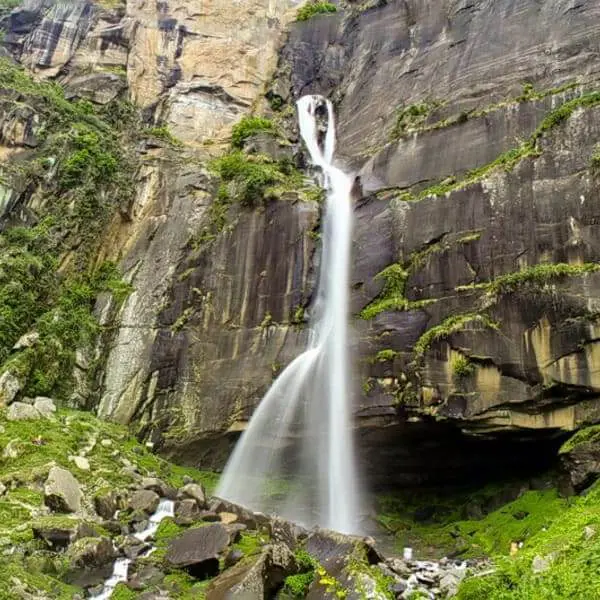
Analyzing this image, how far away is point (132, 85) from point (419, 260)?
2190 centimetres

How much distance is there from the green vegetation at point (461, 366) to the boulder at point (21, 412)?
35.5ft

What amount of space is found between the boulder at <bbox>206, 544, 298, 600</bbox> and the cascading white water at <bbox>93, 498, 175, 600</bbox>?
5.64 ft

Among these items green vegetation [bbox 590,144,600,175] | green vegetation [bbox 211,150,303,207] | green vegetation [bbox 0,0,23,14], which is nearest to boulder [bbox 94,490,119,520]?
green vegetation [bbox 211,150,303,207]

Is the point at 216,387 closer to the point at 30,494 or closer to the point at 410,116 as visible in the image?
the point at 30,494

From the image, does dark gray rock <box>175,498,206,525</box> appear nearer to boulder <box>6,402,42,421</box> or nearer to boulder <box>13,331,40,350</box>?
boulder <box>6,402,42,421</box>

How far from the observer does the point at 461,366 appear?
1437 cm

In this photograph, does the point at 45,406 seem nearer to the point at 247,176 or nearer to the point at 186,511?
the point at 186,511

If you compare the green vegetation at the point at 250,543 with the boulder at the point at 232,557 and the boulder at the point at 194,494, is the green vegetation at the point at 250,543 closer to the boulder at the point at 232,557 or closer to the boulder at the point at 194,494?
the boulder at the point at 232,557

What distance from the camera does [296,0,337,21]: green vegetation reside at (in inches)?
1400

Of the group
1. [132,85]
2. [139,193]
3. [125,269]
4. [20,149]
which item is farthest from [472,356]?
[132,85]

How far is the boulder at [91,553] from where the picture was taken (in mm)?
10102

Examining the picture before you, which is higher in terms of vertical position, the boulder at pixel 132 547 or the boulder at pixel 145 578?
the boulder at pixel 132 547

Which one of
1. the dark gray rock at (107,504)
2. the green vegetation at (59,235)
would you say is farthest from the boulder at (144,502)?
the green vegetation at (59,235)

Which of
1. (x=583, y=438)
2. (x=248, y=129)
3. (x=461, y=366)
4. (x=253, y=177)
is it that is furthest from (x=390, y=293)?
(x=248, y=129)
